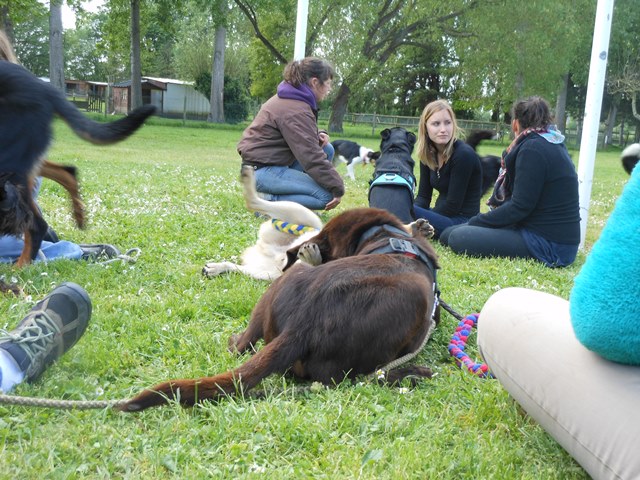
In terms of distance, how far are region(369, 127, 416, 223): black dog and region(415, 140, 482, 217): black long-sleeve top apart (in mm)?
351

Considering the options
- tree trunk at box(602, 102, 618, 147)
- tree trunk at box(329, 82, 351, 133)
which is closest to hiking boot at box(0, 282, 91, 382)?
tree trunk at box(329, 82, 351, 133)

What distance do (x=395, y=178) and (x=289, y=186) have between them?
49.1 inches

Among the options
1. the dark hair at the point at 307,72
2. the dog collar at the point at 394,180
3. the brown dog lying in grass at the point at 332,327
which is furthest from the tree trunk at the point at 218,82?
the brown dog lying in grass at the point at 332,327

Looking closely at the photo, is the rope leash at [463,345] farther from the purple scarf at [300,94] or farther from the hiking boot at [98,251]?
the purple scarf at [300,94]

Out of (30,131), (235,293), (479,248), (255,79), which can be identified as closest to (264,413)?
(30,131)

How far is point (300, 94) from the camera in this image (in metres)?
7.11

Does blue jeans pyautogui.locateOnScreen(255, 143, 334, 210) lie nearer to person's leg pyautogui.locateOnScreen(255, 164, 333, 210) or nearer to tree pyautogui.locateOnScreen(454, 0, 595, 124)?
person's leg pyautogui.locateOnScreen(255, 164, 333, 210)

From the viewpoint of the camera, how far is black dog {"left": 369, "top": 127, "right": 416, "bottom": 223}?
688 centimetres

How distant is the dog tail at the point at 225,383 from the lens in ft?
8.00

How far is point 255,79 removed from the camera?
4591 centimetres

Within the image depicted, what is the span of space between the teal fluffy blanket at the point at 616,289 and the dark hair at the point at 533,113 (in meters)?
4.57

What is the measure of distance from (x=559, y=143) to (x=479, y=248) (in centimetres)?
130

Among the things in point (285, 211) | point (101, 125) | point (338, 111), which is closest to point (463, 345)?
point (101, 125)

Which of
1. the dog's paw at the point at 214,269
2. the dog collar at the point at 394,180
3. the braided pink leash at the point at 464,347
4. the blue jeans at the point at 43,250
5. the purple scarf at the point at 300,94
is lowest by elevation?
the braided pink leash at the point at 464,347
